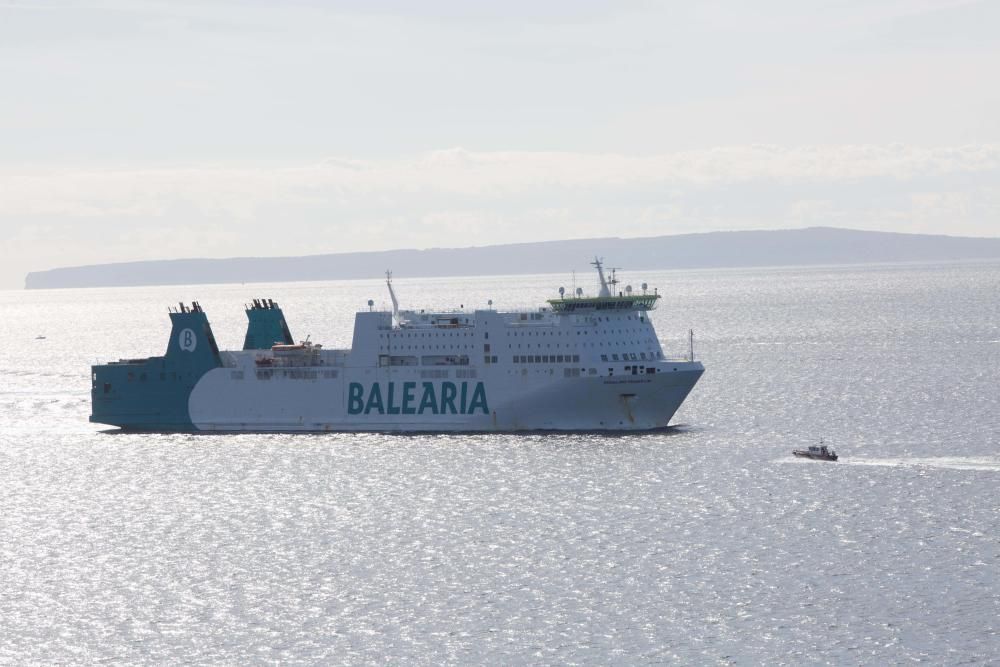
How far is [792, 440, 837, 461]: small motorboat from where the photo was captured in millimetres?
54875

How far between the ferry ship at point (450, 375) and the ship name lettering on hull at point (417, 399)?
1.8 inches

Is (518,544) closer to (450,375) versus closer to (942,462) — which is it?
(942,462)

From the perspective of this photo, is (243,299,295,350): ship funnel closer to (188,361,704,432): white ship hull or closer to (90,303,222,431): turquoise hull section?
(90,303,222,431): turquoise hull section

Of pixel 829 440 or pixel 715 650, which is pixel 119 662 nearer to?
pixel 715 650

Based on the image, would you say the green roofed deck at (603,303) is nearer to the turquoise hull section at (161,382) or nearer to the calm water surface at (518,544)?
the calm water surface at (518,544)

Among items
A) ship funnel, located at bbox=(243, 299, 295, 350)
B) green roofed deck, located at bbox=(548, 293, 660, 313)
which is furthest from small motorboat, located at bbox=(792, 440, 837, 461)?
ship funnel, located at bbox=(243, 299, 295, 350)

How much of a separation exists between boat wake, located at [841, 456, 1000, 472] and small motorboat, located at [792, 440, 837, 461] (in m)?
0.54

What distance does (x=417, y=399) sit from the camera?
64.1 meters

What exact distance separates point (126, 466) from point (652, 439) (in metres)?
22.2

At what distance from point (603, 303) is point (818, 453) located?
40.9 feet

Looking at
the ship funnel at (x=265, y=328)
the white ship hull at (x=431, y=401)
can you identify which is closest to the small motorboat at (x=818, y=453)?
the white ship hull at (x=431, y=401)

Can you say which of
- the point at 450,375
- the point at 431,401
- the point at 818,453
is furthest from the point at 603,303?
the point at 818,453

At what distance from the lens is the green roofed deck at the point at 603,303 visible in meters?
62.8

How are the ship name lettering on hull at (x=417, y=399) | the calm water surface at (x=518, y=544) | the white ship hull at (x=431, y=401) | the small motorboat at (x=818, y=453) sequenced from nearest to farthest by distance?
the calm water surface at (x=518, y=544), the small motorboat at (x=818, y=453), the white ship hull at (x=431, y=401), the ship name lettering on hull at (x=417, y=399)
